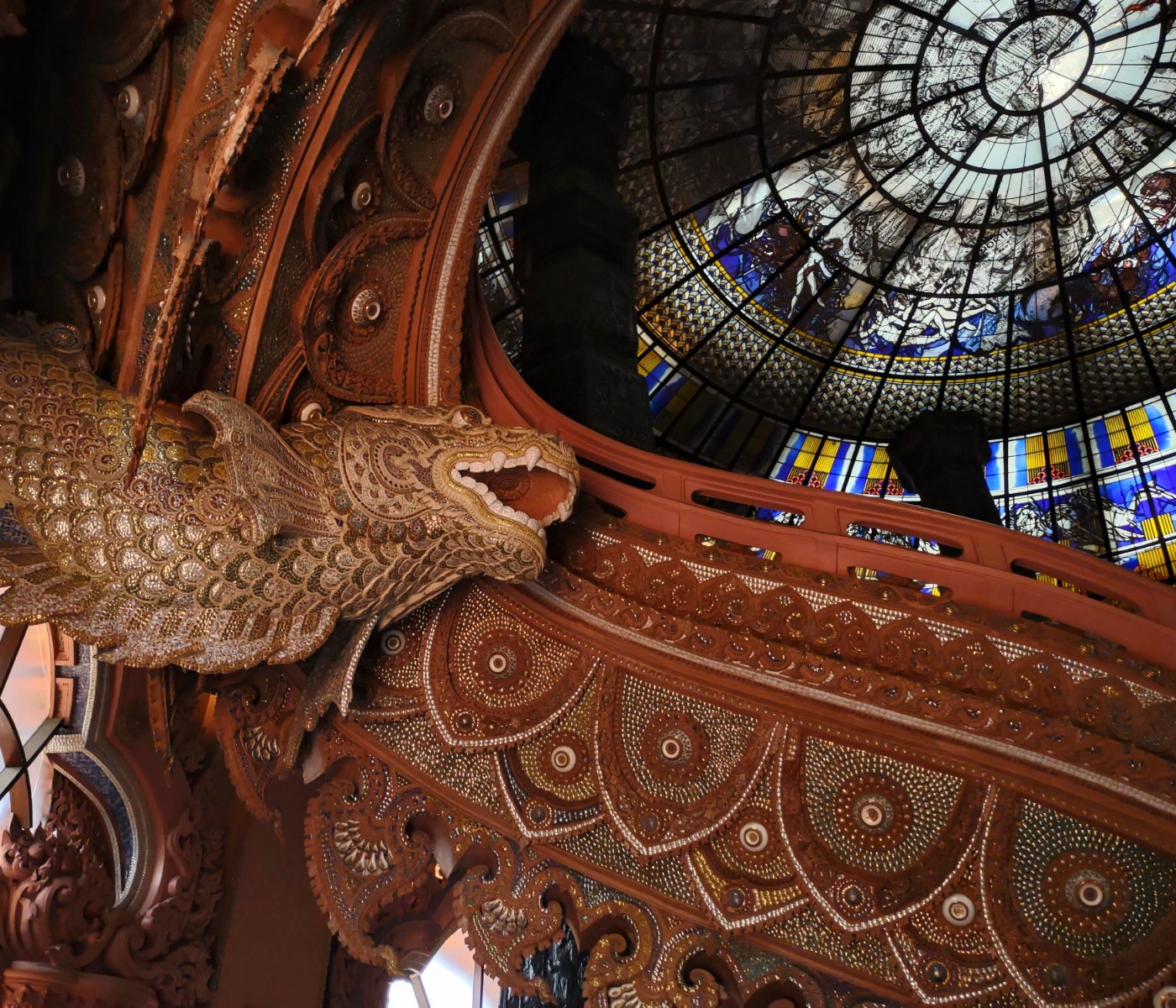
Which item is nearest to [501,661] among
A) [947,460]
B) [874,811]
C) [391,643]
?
[391,643]

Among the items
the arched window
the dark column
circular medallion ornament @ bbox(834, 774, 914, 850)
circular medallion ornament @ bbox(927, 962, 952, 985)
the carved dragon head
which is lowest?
the arched window

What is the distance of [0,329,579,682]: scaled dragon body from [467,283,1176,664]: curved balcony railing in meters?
0.72

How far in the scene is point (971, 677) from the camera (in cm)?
389

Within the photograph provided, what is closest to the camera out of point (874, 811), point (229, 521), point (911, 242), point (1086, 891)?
point (229, 521)

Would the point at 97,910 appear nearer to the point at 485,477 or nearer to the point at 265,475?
the point at 265,475

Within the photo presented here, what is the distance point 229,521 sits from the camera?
3496 mm

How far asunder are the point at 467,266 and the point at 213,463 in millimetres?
1525

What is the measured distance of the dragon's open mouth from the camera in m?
3.87

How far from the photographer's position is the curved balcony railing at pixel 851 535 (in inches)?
158

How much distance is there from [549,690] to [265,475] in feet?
4.54

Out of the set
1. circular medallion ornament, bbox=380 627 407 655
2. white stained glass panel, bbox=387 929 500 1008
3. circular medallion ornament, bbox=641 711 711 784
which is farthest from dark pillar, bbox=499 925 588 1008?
circular medallion ornament, bbox=380 627 407 655

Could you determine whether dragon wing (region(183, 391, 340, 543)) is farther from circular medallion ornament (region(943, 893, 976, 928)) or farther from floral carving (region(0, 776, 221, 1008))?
circular medallion ornament (region(943, 893, 976, 928))

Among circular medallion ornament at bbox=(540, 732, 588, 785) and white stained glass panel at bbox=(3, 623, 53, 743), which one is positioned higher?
circular medallion ornament at bbox=(540, 732, 588, 785)

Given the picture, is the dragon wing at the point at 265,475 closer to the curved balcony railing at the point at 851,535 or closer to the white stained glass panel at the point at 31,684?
the curved balcony railing at the point at 851,535
